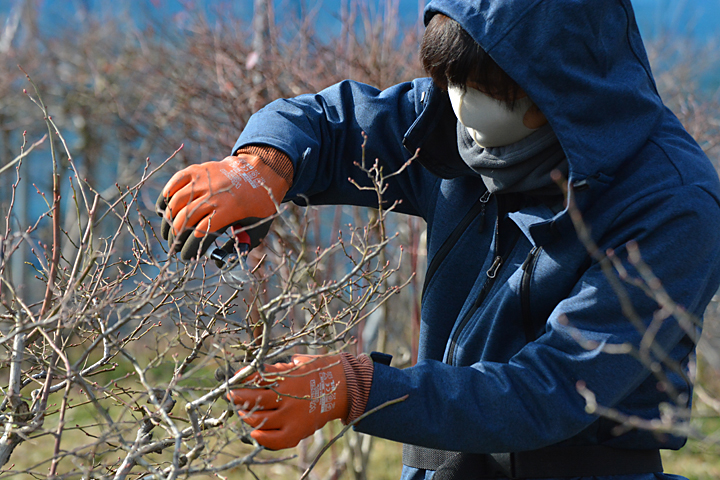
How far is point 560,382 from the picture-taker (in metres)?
1.28

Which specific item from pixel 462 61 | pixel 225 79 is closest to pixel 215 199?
pixel 462 61

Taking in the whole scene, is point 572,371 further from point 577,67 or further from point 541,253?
point 577,67

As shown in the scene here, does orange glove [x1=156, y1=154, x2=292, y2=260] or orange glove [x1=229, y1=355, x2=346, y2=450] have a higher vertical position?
orange glove [x1=156, y1=154, x2=292, y2=260]

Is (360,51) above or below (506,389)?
above

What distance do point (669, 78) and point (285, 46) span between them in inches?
138

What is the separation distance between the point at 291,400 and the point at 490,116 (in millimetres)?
712

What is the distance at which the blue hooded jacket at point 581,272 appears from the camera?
1268 mm

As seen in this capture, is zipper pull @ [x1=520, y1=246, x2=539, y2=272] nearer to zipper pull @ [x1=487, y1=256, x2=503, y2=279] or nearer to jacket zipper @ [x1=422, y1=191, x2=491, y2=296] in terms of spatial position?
zipper pull @ [x1=487, y1=256, x2=503, y2=279]

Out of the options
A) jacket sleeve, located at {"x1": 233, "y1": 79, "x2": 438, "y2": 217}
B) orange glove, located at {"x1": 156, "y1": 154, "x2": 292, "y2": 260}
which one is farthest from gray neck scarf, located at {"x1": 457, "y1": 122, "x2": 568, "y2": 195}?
orange glove, located at {"x1": 156, "y1": 154, "x2": 292, "y2": 260}

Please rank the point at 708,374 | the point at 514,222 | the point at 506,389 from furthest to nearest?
the point at 708,374, the point at 514,222, the point at 506,389

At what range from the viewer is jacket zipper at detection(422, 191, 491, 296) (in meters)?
1.63

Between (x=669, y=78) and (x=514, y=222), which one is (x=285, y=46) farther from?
(x=669, y=78)

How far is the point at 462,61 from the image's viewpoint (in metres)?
1.34

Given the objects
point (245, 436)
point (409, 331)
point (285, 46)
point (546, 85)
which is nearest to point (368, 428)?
point (245, 436)
